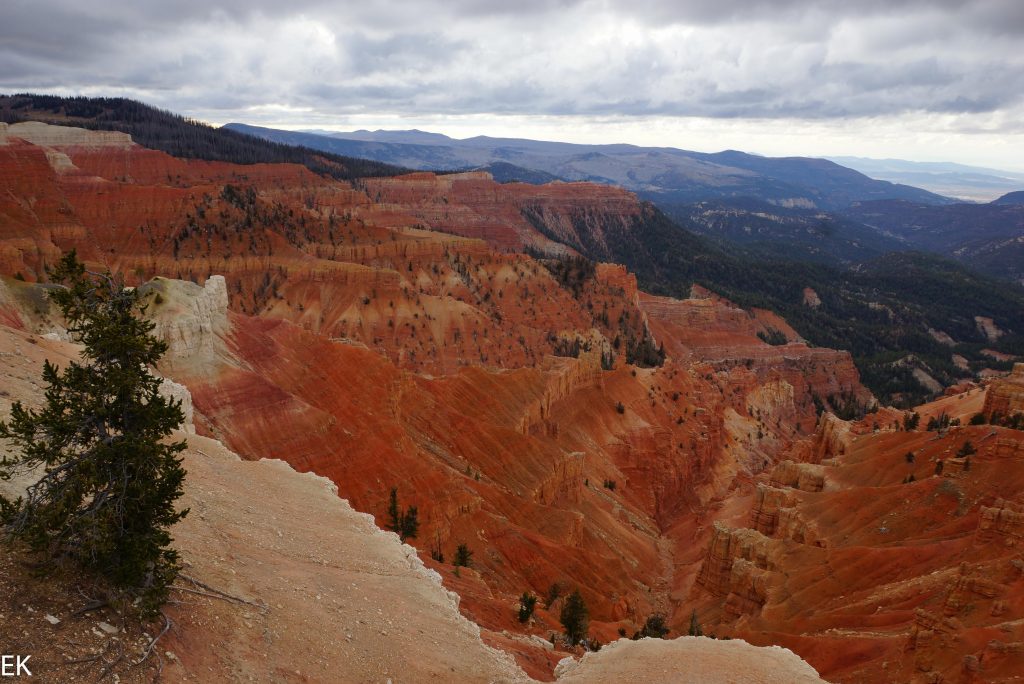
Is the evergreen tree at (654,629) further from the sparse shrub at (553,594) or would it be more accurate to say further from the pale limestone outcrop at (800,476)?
the pale limestone outcrop at (800,476)

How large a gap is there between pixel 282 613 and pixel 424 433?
107 ft

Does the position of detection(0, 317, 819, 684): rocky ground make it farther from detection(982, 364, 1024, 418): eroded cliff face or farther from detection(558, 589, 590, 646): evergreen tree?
detection(982, 364, 1024, 418): eroded cliff face

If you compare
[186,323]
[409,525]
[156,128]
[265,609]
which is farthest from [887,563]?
[156,128]

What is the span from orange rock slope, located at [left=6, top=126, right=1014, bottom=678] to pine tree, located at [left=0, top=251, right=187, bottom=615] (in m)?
11.5

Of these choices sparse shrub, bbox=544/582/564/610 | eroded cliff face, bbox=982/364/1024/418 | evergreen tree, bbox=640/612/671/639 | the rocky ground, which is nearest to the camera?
the rocky ground

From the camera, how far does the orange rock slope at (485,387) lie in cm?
3578

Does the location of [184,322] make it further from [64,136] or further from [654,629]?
[64,136]

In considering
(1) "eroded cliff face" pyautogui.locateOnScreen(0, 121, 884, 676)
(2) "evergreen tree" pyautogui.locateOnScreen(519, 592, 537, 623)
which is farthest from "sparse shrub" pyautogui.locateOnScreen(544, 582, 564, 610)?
(2) "evergreen tree" pyautogui.locateOnScreen(519, 592, 537, 623)

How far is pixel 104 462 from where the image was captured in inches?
451

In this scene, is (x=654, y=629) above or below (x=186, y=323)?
below

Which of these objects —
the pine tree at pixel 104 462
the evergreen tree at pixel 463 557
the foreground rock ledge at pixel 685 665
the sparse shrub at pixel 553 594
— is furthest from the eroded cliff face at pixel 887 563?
the pine tree at pixel 104 462

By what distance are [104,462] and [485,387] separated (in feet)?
153

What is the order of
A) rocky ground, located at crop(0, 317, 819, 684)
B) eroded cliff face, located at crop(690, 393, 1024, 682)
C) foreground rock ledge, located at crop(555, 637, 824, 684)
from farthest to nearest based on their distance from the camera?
eroded cliff face, located at crop(690, 393, 1024, 682)
foreground rock ledge, located at crop(555, 637, 824, 684)
rocky ground, located at crop(0, 317, 819, 684)

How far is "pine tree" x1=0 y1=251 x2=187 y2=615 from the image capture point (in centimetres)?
1091
